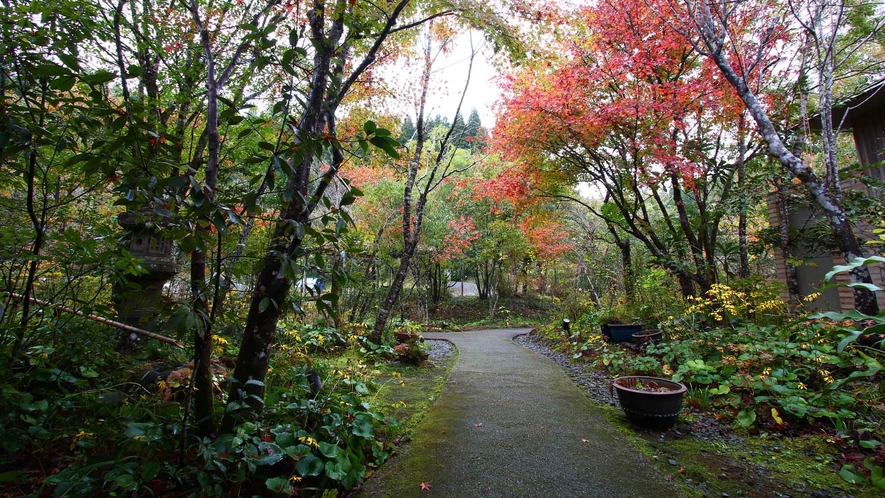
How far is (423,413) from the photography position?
3680 millimetres

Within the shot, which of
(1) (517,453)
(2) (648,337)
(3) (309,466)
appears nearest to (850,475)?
(1) (517,453)

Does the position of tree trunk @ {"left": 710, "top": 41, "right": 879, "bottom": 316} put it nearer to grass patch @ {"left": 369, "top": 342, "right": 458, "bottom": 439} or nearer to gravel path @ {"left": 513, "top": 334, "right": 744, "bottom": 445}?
gravel path @ {"left": 513, "top": 334, "right": 744, "bottom": 445}

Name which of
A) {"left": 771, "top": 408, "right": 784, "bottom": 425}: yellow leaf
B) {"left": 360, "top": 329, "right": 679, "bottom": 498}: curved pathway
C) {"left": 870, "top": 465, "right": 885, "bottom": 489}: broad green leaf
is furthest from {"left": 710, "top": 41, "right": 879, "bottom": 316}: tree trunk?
{"left": 360, "top": 329, "right": 679, "bottom": 498}: curved pathway

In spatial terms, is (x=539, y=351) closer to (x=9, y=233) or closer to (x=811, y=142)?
(x=811, y=142)

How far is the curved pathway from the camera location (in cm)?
230

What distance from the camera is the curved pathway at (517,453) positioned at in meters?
2.30

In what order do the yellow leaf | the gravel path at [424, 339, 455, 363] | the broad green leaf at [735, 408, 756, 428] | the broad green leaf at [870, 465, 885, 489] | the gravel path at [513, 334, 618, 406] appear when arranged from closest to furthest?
the broad green leaf at [870, 465, 885, 489] → the yellow leaf → the broad green leaf at [735, 408, 756, 428] → the gravel path at [513, 334, 618, 406] → the gravel path at [424, 339, 455, 363]

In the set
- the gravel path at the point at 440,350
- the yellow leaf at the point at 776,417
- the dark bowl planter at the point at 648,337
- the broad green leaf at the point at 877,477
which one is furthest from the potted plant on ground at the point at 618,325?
the broad green leaf at the point at 877,477

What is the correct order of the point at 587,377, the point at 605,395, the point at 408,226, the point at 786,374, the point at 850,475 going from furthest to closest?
the point at 408,226 → the point at 587,377 → the point at 605,395 → the point at 786,374 → the point at 850,475

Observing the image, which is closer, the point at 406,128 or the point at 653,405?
the point at 653,405

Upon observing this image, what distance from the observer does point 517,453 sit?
2.75 metres

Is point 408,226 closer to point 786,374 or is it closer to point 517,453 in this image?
point 517,453

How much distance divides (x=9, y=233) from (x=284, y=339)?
10.5 feet

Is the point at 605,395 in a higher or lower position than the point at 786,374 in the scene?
lower
